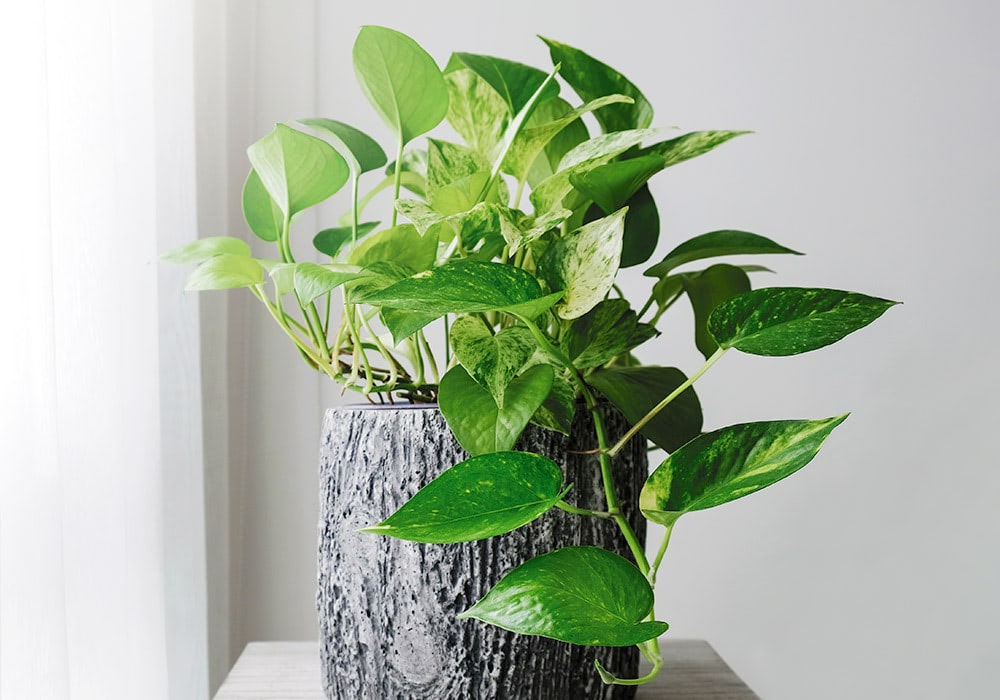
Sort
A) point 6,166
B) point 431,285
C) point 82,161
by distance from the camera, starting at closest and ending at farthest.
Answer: point 431,285, point 6,166, point 82,161

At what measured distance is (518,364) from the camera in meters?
0.46

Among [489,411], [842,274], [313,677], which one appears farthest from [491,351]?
[842,274]

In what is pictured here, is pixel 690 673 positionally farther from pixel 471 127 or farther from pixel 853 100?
pixel 853 100

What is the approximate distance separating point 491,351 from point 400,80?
17 centimetres

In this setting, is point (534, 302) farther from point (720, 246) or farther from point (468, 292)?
point (720, 246)

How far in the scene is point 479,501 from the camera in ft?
1.34

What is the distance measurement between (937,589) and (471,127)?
1059mm

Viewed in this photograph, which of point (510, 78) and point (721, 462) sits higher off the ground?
point (510, 78)

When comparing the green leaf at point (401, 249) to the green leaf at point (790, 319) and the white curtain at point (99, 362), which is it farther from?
the white curtain at point (99, 362)

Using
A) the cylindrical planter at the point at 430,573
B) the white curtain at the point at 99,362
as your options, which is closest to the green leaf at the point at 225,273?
the cylindrical planter at the point at 430,573

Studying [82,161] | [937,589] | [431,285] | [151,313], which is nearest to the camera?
[431,285]

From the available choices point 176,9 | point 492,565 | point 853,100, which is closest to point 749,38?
point 853,100

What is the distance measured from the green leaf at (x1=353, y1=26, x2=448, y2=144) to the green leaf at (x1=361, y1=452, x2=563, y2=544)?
222 millimetres

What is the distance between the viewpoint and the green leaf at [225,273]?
525 mm
